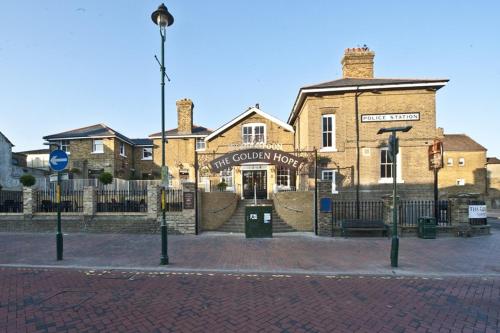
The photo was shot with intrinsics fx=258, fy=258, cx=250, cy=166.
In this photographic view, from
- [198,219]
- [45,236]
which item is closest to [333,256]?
[198,219]

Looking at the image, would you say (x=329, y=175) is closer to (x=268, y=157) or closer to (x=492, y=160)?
(x=268, y=157)

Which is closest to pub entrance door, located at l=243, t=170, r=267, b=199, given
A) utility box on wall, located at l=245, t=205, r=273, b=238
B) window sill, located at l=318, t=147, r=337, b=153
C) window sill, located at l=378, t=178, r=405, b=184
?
window sill, located at l=318, t=147, r=337, b=153

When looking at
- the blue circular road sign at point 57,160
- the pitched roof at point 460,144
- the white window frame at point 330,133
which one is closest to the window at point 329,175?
the white window frame at point 330,133

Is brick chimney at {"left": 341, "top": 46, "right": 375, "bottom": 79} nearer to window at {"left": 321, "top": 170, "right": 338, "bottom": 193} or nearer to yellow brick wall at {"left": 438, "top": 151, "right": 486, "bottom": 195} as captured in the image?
window at {"left": 321, "top": 170, "right": 338, "bottom": 193}

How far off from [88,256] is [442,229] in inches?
590

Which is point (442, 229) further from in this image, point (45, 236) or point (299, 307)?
point (45, 236)

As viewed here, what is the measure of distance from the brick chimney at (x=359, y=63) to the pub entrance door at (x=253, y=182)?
32.7 feet

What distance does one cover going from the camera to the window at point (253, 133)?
21859 mm

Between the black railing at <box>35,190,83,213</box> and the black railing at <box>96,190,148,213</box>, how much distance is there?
138cm

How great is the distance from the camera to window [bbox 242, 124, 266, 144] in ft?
71.7

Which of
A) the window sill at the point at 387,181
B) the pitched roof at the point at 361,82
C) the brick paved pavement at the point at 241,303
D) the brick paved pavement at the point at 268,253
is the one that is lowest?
the brick paved pavement at the point at 268,253

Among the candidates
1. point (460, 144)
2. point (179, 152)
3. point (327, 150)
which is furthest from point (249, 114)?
point (460, 144)

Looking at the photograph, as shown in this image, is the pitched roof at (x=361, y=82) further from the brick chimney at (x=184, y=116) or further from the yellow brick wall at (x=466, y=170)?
the yellow brick wall at (x=466, y=170)

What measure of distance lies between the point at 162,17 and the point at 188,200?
7923mm
